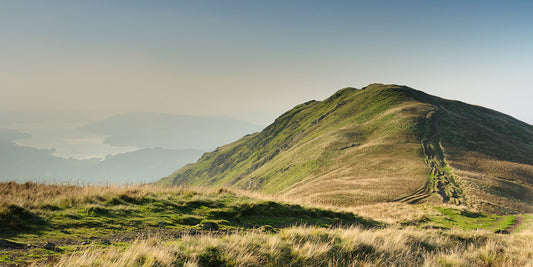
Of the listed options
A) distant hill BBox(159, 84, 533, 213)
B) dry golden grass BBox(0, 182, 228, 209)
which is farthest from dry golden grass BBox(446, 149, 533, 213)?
dry golden grass BBox(0, 182, 228, 209)

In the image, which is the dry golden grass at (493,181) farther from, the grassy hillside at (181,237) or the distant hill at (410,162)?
the grassy hillside at (181,237)

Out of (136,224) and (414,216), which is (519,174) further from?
(136,224)

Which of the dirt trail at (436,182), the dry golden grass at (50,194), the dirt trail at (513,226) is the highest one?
the dry golden grass at (50,194)

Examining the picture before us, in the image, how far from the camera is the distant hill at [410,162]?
4506 cm

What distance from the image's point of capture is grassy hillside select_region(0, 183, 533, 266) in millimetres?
6969

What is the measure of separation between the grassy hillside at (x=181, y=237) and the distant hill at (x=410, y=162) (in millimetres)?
30537

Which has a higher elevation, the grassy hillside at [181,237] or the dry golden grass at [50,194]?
the dry golden grass at [50,194]

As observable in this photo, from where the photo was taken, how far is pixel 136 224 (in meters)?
11.6

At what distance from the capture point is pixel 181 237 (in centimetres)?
1032

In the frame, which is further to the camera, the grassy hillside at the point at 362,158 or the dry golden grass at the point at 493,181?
the grassy hillside at the point at 362,158

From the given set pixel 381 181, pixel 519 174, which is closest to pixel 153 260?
pixel 381 181

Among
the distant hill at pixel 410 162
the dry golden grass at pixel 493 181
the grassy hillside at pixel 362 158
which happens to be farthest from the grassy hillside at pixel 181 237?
the dry golden grass at pixel 493 181

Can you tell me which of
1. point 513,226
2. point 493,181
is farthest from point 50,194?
point 493,181

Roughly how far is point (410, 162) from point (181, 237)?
5800cm
